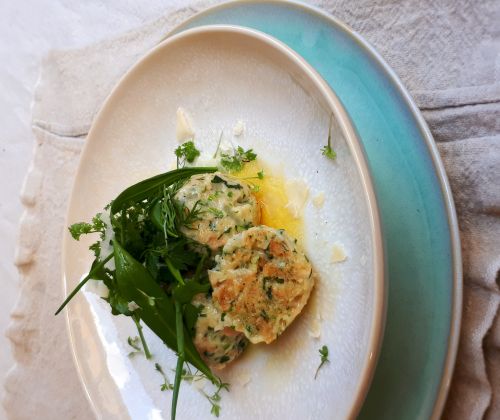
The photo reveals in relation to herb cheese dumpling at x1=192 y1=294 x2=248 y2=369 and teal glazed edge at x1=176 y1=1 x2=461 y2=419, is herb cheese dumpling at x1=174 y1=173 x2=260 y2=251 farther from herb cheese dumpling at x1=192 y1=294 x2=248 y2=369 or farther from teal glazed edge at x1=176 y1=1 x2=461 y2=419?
teal glazed edge at x1=176 y1=1 x2=461 y2=419

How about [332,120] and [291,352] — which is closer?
[332,120]

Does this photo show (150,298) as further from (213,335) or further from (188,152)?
(188,152)

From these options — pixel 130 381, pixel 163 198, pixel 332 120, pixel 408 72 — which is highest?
pixel 408 72

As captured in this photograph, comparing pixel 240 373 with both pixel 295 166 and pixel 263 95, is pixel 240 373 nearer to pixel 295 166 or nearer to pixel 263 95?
pixel 295 166

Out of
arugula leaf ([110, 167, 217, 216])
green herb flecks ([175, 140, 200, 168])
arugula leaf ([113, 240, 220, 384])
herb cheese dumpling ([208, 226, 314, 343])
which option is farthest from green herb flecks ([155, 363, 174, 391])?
green herb flecks ([175, 140, 200, 168])

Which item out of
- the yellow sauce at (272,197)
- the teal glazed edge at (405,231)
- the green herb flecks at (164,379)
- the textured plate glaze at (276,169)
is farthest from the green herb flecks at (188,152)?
the green herb flecks at (164,379)

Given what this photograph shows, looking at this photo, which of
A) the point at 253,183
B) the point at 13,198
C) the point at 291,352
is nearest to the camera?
the point at 291,352

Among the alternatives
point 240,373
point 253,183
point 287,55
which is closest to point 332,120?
point 287,55
